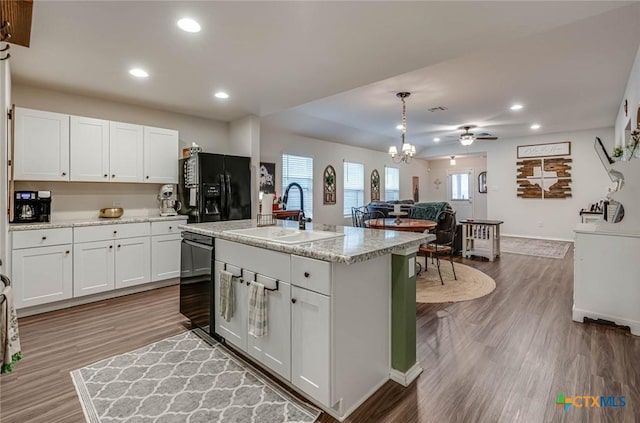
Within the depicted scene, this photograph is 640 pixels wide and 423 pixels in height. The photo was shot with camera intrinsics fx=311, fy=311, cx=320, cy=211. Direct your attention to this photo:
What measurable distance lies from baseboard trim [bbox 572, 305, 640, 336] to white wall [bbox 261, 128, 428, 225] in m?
5.01

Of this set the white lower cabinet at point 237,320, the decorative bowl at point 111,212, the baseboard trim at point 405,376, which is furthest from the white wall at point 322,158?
the baseboard trim at point 405,376

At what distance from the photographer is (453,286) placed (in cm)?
420

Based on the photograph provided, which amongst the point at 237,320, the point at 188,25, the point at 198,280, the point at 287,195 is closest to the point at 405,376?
the point at 237,320

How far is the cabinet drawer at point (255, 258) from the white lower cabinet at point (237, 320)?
0.13 m

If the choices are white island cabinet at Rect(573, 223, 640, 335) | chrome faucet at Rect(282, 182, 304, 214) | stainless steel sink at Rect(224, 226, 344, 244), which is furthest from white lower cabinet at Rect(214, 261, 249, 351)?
chrome faucet at Rect(282, 182, 304, 214)

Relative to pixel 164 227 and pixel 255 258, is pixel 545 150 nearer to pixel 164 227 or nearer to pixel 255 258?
pixel 255 258

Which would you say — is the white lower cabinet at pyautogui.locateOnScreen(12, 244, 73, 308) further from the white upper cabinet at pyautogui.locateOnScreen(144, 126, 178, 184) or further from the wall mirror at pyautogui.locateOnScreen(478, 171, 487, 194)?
the wall mirror at pyautogui.locateOnScreen(478, 171, 487, 194)

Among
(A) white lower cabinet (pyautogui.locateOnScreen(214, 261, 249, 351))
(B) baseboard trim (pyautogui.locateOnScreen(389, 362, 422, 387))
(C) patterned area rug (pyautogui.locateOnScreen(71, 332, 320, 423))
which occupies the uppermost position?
(A) white lower cabinet (pyautogui.locateOnScreen(214, 261, 249, 351))

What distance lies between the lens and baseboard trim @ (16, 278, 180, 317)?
335 cm

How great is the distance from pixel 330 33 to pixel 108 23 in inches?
65.7

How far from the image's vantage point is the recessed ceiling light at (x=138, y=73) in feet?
10.3

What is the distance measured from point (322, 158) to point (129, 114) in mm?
4152

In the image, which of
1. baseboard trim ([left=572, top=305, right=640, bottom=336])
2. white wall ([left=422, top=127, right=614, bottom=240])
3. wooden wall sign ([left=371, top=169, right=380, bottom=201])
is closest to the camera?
baseboard trim ([left=572, top=305, right=640, bottom=336])

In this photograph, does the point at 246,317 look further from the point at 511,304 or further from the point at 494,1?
the point at 511,304
